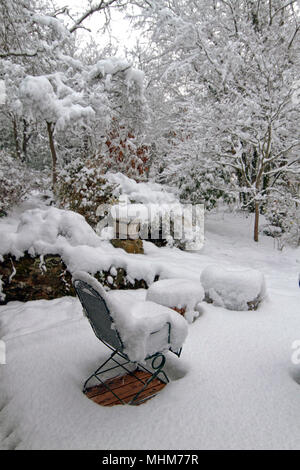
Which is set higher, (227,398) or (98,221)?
(98,221)

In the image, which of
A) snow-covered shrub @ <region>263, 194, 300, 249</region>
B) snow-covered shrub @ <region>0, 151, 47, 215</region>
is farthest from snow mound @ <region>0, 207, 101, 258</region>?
snow-covered shrub @ <region>263, 194, 300, 249</region>

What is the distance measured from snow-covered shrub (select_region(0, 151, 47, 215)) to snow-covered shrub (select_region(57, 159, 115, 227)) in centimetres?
118

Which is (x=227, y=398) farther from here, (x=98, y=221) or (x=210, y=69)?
(x=210, y=69)

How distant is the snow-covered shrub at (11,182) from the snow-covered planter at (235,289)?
16.0 ft

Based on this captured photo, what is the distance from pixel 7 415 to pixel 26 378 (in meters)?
0.37

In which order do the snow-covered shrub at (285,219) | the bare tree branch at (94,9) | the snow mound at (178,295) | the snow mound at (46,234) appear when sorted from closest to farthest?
1. the snow mound at (178,295)
2. the snow mound at (46,234)
3. the snow-covered shrub at (285,219)
4. the bare tree branch at (94,9)

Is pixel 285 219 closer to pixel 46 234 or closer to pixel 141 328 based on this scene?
pixel 46 234

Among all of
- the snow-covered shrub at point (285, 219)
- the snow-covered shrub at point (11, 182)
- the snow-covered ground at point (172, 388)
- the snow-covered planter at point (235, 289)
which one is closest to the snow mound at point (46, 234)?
the snow-covered ground at point (172, 388)

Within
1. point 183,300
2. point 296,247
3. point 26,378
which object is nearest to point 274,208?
point 296,247

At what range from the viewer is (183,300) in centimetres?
→ 348

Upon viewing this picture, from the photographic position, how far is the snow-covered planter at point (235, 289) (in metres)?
3.99

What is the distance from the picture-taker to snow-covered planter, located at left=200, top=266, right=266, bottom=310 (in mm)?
3992

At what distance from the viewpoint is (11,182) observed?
7.16 metres

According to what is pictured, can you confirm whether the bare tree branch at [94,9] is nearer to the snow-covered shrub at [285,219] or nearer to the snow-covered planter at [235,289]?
the snow-covered shrub at [285,219]
